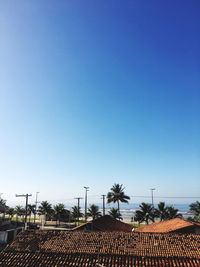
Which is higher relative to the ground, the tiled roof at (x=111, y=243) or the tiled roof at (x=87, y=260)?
the tiled roof at (x=111, y=243)

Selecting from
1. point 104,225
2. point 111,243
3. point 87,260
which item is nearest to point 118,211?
point 104,225

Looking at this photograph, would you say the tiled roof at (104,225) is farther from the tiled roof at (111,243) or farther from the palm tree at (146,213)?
the palm tree at (146,213)

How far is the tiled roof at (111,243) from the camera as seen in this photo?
1028 inches

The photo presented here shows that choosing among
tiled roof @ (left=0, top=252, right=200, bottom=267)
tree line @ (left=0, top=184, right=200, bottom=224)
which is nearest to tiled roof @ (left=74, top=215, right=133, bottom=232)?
tiled roof @ (left=0, top=252, right=200, bottom=267)

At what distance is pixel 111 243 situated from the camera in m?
28.2

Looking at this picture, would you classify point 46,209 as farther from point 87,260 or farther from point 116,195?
point 87,260

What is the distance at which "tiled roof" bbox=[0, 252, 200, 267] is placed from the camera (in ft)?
73.8

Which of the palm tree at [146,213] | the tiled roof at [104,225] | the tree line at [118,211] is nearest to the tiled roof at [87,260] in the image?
the tiled roof at [104,225]

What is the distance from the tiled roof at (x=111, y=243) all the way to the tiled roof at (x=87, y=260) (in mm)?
1811

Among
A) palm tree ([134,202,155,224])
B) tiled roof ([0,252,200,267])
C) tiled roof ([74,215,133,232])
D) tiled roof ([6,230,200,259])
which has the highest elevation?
palm tree ([134,202,155,224])

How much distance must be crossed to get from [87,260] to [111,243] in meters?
5.60

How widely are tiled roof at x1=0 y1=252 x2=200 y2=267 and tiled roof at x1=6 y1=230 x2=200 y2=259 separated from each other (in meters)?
1.81

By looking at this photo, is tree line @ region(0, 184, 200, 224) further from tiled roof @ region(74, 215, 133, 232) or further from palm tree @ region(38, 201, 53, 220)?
tiled roof @ region(74, 215, 133, 232)

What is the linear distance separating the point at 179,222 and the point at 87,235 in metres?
14.3
